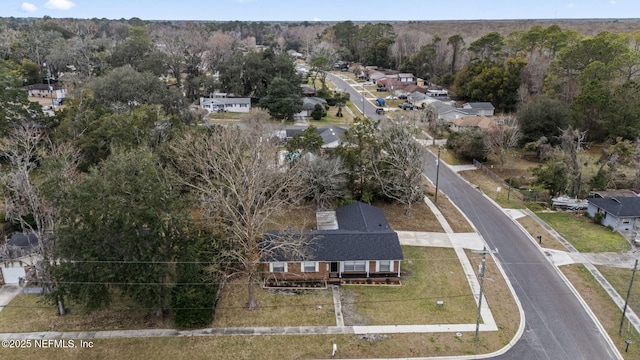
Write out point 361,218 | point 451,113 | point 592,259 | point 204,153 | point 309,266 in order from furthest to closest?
1. point 451,113
2. point 204,153
3. point 361,218
4. point 592,259
5. point 309,266

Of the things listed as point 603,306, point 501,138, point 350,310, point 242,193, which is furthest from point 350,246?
point 501,138

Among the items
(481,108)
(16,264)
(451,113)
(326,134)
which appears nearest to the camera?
(16,264)

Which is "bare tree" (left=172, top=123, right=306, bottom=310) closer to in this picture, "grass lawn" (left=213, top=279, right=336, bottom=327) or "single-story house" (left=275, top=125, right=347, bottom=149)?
"grass lawn" (left=213, top=279, right=336, bottom=327)

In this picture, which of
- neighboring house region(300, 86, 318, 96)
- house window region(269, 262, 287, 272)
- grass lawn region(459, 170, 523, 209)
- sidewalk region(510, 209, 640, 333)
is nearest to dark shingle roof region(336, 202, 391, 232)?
house window region(269, 262, 287, 272)

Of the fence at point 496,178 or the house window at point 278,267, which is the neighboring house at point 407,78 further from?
the house window at point 278,267

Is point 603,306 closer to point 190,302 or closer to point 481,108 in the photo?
point 190,302

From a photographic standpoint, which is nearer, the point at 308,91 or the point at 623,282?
the point at 623,282
